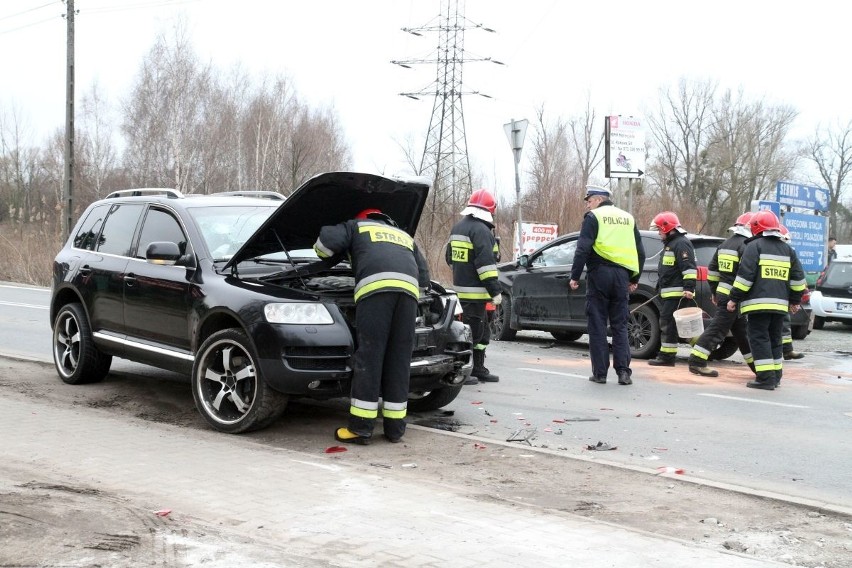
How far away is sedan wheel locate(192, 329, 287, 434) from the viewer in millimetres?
6562

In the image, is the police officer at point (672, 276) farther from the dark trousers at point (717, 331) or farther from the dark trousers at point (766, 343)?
the dark trousers at point (766, 343)

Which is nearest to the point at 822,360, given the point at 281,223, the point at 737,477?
the point at 737,477

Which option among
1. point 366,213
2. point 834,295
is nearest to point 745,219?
point 366,213

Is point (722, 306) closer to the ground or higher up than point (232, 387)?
higher up

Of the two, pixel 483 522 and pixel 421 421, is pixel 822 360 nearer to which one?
pixel 421 421

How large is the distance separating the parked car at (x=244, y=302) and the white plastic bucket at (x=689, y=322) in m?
4.24

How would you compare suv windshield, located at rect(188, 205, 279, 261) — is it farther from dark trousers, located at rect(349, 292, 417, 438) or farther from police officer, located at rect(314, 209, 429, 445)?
dark trousers, located at rect(349, 292, 417, 438)

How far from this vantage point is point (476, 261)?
914cm

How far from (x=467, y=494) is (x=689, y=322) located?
6.40 m

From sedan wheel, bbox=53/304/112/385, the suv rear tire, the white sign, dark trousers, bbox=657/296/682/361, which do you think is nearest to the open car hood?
sedan wheel, bbox=53/304/112/385

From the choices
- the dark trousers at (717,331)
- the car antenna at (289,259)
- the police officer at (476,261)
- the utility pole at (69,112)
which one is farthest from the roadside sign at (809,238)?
the utility pole at (69,112)

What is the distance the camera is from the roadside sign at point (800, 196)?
19766 mm

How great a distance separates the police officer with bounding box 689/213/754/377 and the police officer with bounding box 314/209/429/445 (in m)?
5.14

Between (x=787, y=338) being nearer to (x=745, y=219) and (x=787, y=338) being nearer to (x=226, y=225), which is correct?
(x=745, y=219)
